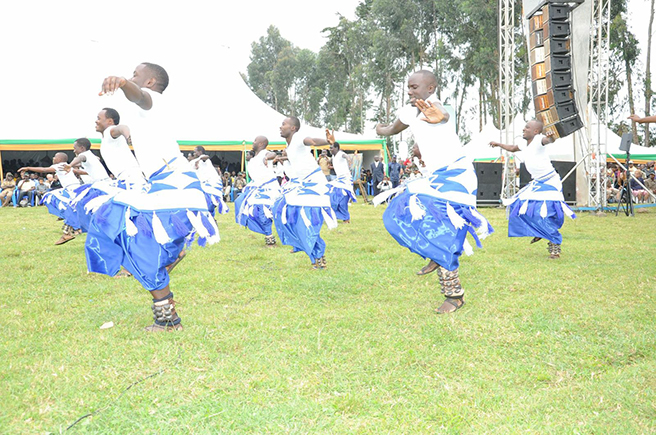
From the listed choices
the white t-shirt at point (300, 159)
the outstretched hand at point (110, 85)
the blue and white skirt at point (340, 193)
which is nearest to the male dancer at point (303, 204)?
the white t-shirt at point (300, 159)

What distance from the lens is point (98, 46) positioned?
72.4ft

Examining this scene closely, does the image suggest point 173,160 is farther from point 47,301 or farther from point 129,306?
point 47,301

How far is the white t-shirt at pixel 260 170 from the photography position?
28.6ft

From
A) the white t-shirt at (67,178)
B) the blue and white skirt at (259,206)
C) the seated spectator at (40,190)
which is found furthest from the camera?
the seated spectator at (40,190)

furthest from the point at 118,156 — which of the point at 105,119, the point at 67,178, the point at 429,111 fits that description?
the point at 429,111

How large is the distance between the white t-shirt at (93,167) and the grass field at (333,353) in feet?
Answer: 6.13

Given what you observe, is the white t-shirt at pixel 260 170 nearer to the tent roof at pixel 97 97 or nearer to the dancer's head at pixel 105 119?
the dancer's head at pixel 105 119

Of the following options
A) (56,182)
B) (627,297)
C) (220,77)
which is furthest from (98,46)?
(627,297)

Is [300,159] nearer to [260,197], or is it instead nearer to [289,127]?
[289,127]

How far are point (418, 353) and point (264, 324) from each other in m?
1.19

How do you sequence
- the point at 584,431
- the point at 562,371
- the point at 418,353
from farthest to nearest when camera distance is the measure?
the point at 418,353, the point at 562,371, the point at 584,431

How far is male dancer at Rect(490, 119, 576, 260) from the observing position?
7086mm

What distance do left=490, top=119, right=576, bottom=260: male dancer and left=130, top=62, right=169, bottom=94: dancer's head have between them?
4.82 m

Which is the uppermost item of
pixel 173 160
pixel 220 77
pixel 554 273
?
pixel 220 77
